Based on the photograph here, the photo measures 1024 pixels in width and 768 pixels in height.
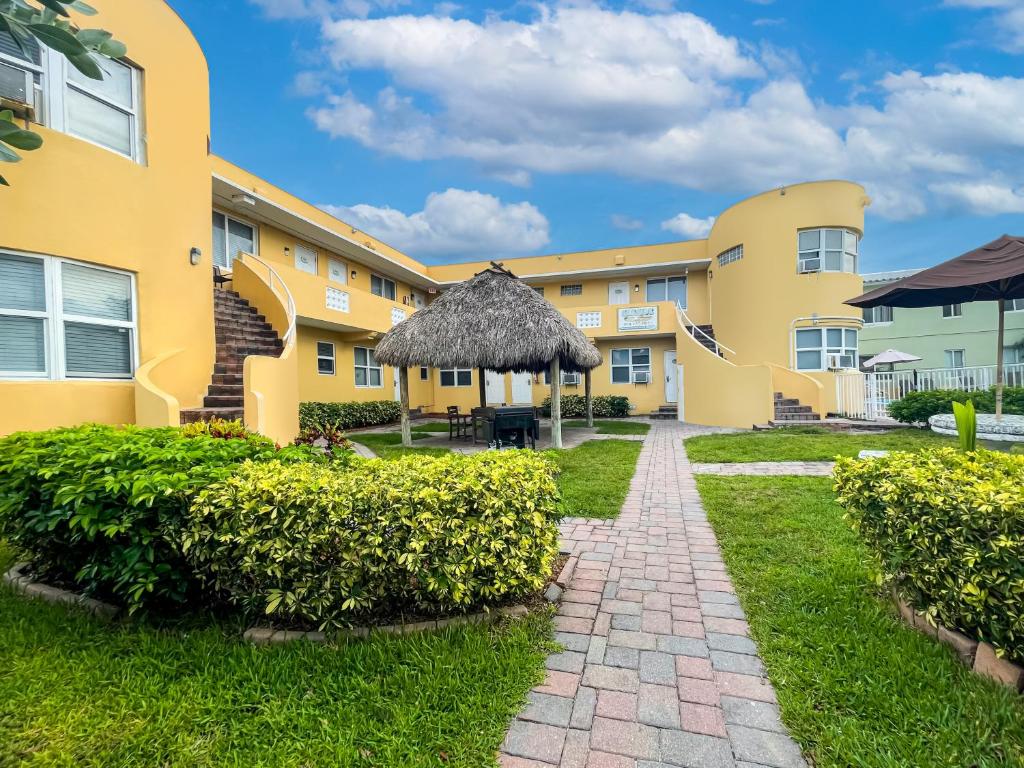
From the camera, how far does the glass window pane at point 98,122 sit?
19.7 feet

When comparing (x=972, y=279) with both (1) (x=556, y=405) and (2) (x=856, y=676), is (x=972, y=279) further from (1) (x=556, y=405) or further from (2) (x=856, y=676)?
(2) (x=856, y=676)

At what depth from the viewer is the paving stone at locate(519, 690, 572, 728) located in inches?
82.9

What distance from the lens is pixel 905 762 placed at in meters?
1.76

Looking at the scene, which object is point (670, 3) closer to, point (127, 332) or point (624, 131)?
point (624, 131)

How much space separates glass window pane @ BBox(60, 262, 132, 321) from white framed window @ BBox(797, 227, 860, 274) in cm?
1805

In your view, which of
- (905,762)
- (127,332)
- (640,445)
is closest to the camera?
(905,762)

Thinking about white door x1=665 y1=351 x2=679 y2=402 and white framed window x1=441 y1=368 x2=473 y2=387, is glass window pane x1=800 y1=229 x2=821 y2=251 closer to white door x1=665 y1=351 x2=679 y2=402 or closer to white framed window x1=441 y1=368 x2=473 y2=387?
white door x1=665 y1=351 x2=679 y2=402

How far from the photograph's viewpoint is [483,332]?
10.4m

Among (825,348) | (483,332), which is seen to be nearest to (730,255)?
(825,348)

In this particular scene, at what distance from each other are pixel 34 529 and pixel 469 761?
324 centimetres

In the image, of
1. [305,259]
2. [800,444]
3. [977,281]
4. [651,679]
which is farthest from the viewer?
[305,259]

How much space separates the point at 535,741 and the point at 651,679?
77 cm

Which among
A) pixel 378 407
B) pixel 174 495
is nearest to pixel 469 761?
pixel 174 495

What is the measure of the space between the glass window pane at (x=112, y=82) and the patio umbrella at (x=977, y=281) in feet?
44.7
